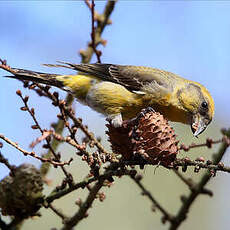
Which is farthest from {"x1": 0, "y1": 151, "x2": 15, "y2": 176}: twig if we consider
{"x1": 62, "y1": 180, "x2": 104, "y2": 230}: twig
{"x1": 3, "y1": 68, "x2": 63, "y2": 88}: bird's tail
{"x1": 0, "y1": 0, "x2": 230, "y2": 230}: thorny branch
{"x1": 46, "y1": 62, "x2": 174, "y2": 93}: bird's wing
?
{"x1": 46, "y1": 62, "x2": 174, "y2": 93}: bird's wing

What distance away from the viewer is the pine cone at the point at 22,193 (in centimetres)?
238

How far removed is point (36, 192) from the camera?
2398 millimetres

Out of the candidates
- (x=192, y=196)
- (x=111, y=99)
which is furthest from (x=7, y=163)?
(x=111, y=99)

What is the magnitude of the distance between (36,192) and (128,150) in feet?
1.97

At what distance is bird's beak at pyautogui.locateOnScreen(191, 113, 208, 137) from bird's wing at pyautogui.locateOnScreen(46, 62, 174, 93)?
386mm

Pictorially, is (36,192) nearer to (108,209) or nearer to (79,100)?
(79,100)

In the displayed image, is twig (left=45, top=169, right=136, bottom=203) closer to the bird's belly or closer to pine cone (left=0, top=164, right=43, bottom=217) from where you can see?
pine cone (left=0, top=164, right=43, bottom=217)

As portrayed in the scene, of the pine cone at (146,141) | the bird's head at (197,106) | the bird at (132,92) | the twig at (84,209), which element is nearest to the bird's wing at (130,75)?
the bird at (132,92)

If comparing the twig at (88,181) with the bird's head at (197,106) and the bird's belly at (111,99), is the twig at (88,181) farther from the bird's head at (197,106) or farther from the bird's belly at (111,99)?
the bird's head at (197,106)

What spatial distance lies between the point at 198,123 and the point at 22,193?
2.42m

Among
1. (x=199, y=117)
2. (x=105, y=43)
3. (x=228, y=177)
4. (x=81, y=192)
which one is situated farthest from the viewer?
(x=228, y=177)

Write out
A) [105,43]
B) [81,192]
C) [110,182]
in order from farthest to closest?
[81,192], [105,43], [110,182]

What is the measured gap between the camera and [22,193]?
2.37 metres

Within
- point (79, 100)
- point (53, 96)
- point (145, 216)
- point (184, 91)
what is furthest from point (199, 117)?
point (145, 216)
